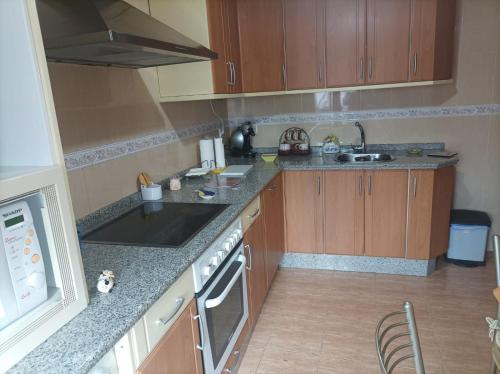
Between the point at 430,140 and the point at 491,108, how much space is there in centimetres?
48

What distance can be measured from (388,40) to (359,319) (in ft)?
6.26

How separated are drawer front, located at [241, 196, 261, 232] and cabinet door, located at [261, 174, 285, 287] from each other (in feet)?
0.41

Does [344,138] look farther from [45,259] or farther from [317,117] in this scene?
[45,259]

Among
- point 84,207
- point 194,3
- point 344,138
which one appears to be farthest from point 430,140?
point 84,207

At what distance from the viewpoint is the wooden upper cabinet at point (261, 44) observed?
9.18ft

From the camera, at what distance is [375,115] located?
312 cm

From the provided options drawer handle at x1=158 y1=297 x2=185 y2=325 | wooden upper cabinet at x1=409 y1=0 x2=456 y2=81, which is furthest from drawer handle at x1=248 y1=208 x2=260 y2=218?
wooden upper cabinet at x1=409 y1=0 x2=456 y2=81

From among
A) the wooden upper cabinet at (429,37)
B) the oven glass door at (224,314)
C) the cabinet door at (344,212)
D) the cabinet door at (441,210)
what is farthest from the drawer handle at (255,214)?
the wooden upper cabinet at (429,37)

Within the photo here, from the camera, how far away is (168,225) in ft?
5.48

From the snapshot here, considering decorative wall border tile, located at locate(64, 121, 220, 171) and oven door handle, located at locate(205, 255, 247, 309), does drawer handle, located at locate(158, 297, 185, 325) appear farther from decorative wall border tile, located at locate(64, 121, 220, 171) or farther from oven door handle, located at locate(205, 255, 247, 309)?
decorative wall border tile, located at locate(64, 121, 220, 171)

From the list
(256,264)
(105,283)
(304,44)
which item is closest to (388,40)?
(304,44)

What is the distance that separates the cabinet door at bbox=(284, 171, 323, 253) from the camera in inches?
111

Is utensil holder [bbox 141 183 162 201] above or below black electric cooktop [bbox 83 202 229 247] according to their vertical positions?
above

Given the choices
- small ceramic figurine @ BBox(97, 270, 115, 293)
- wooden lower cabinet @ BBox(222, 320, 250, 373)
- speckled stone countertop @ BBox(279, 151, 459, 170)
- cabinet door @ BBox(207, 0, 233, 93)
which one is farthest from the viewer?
speckled stone countertop @ BBox(279, 151, 459, 170)
